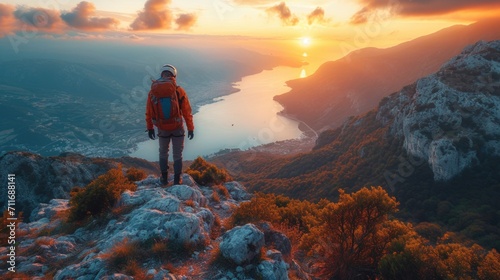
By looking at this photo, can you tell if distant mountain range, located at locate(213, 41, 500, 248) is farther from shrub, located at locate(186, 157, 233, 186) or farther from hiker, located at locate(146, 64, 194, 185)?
hiker, located at locate(146, 64, 194, 185)

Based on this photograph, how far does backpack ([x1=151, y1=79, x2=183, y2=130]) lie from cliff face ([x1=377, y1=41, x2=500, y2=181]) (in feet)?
210

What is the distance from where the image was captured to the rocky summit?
6602 millimetres

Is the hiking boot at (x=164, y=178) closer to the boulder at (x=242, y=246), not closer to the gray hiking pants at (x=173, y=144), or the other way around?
the gray hiking pants at (x=173, y=144)

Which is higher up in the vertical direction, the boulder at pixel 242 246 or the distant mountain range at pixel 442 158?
the boulder at pixel 242 246

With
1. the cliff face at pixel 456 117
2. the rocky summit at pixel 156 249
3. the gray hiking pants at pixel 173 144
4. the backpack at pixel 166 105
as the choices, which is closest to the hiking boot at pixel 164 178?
the gray hiking pants at pixel 173 144

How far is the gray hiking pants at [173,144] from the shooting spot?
419 inches

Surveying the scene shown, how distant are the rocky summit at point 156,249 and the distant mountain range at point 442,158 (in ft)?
148

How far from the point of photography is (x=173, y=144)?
428 inches

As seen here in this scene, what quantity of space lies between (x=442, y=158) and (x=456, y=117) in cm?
1079

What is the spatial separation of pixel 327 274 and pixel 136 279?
6796 millimetres

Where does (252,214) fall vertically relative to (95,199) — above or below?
below

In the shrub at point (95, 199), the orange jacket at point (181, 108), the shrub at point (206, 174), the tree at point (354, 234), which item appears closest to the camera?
the tree at point (354, 234)

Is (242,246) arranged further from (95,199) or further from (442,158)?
(442,158)

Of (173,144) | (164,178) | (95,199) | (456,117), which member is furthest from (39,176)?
(456,117)
